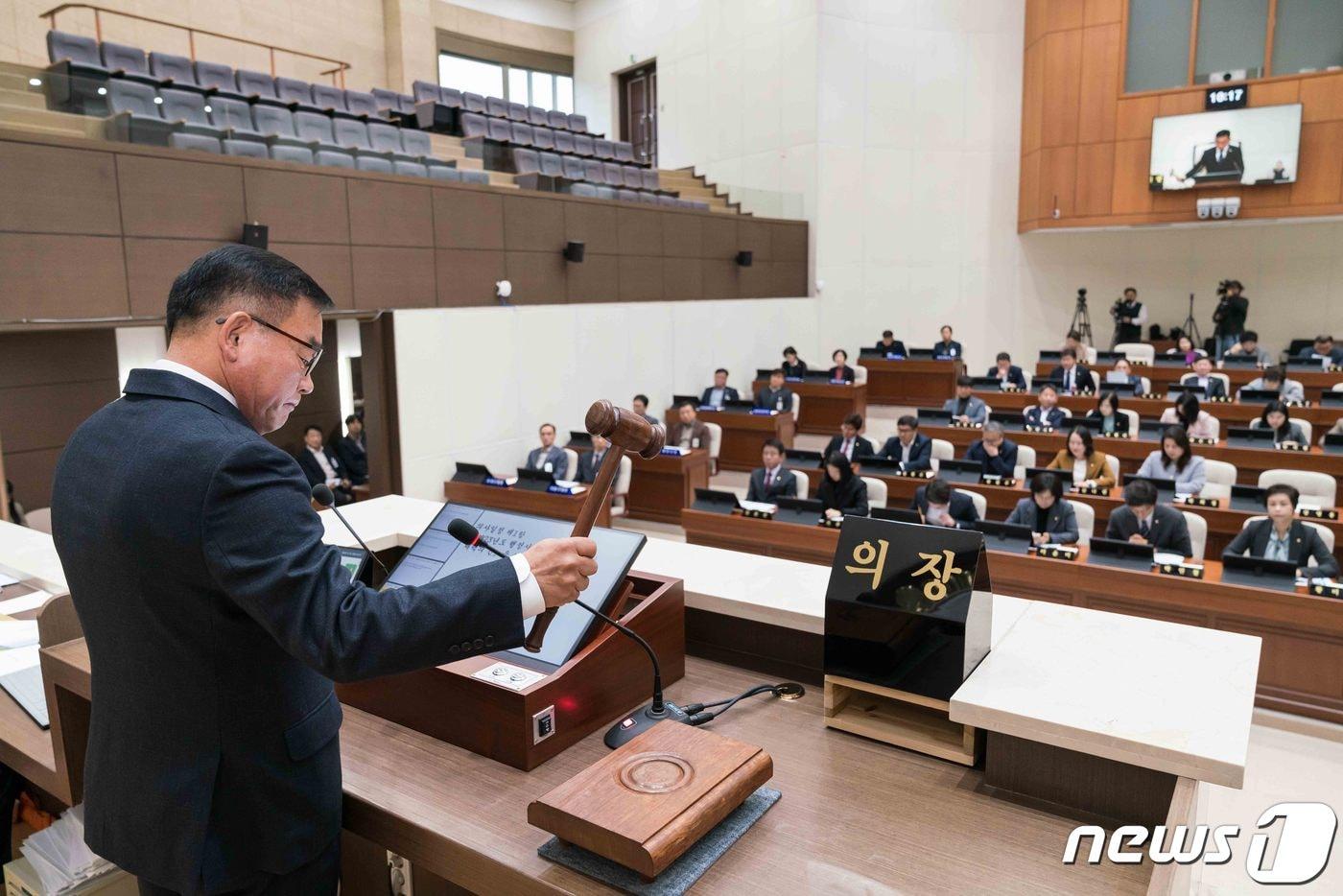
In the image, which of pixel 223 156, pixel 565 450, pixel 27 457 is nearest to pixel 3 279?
pixel 223 156

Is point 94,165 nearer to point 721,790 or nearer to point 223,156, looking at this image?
point 223,156

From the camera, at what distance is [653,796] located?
1.25 meters

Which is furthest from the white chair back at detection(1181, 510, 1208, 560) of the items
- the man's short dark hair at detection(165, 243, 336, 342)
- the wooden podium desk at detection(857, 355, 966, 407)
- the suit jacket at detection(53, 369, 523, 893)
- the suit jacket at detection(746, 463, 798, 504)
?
the wooden podium desk at detection(857, 355, 966, 407)

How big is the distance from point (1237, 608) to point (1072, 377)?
5.88 metres

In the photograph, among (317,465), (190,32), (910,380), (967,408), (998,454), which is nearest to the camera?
(998,454)

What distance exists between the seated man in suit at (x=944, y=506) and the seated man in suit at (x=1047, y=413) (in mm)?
2601

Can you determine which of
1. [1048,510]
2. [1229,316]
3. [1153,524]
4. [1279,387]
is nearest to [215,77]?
[1048,510]

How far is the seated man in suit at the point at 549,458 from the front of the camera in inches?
324

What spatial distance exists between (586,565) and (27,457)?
8461 mm

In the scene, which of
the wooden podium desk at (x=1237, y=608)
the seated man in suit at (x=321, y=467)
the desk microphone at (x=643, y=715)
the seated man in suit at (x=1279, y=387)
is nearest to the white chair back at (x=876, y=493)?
the wooden podium desk at (x=1237, y=608)

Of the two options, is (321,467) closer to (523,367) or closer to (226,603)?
(523,367)

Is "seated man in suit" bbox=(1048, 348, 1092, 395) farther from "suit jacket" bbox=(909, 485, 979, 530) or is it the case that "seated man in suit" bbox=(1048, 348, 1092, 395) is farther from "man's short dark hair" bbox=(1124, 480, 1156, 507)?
"man's short dark hair" bbox=(1124, 480, 1156, 507)

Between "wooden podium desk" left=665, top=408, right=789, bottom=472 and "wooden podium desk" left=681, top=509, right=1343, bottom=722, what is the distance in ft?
14.2

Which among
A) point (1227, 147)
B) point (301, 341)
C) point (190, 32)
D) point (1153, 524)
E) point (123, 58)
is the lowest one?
point (1153, 524)
